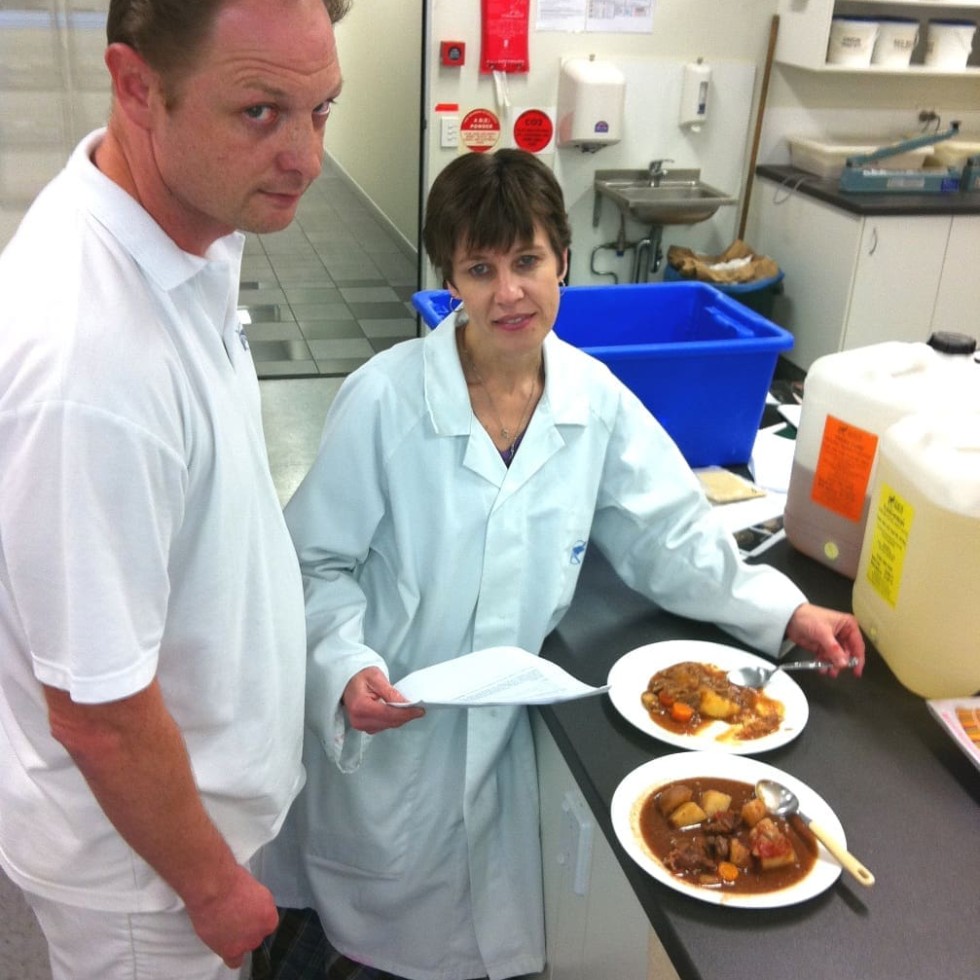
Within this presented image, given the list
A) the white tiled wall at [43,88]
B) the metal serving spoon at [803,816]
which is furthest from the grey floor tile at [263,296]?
the metal serving spoon at [803,816]

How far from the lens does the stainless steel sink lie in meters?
3.74

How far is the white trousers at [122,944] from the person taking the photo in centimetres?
100

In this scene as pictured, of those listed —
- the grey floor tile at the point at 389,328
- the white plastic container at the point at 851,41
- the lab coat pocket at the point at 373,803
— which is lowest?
the grey floor tile at the point at 389,328

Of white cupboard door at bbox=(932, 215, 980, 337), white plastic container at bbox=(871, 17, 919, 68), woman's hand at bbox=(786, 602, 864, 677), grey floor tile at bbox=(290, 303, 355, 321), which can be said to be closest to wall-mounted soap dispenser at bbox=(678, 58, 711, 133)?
white plastic container at bbox=(871, 17, 919, 68)

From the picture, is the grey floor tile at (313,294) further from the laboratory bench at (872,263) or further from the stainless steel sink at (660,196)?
the laboratory bench at (872,263)

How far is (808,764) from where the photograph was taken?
1086 millimetres

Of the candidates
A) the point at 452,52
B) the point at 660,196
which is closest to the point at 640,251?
the point at 660,196

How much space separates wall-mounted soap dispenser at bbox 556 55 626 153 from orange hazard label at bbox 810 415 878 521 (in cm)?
259

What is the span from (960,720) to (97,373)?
0.94 metres

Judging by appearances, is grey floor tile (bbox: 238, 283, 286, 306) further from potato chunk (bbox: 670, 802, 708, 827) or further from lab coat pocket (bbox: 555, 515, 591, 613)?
potato chunk (bbox: 670, 802, 708, 827)

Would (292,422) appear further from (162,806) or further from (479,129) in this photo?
(162,806)

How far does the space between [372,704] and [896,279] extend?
10.7ft

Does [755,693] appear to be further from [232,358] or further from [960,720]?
[232,358]

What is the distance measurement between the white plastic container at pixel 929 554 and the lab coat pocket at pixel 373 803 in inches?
24.1
